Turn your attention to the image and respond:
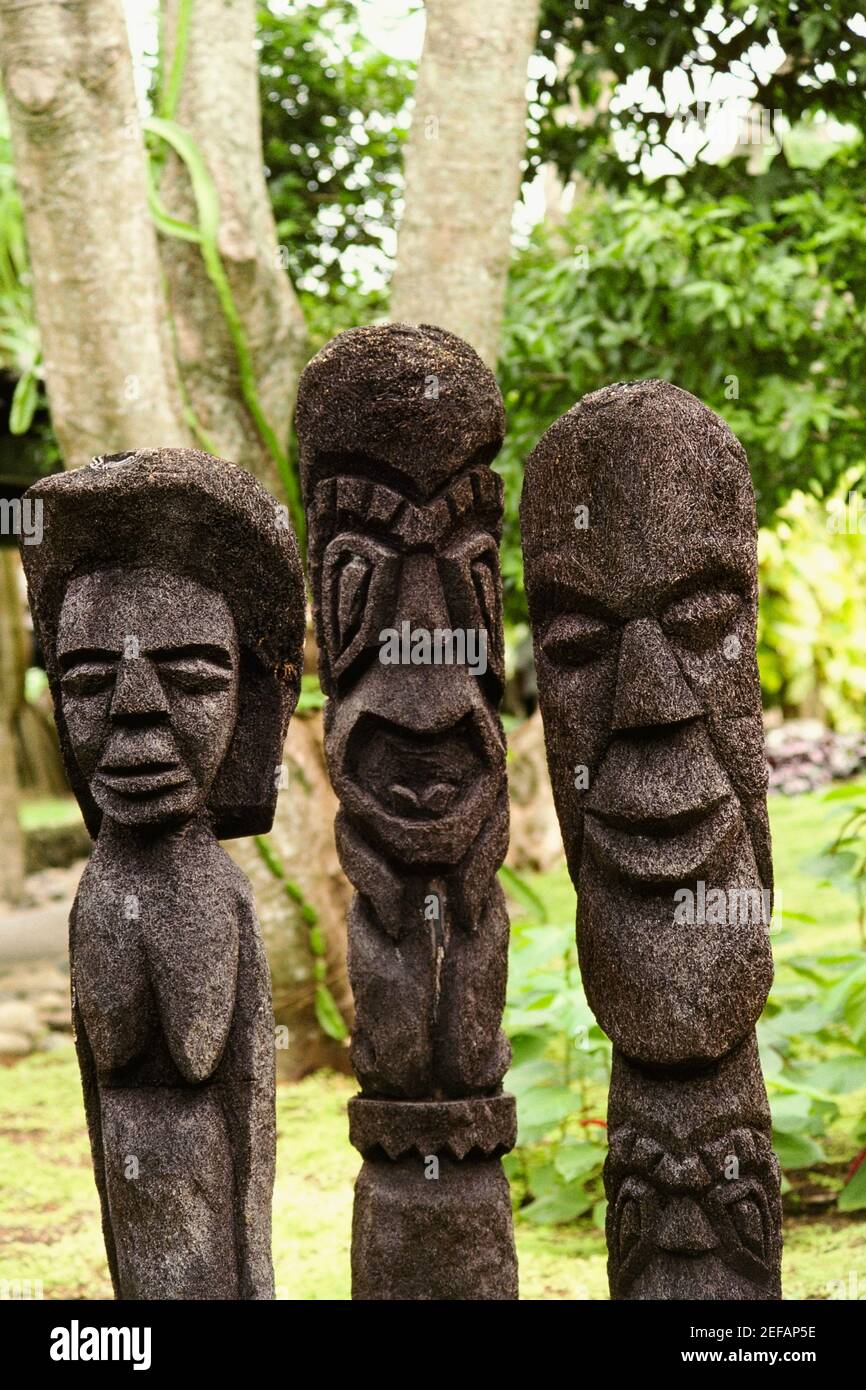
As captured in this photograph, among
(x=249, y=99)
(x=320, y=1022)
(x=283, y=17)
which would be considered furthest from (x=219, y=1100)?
(x=283, y=17)

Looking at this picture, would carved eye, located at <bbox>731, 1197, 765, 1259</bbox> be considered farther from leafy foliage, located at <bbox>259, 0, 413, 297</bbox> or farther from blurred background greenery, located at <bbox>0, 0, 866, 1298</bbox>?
leafy foliage, located at <bbox>259, 0, 413, 297</bbox>

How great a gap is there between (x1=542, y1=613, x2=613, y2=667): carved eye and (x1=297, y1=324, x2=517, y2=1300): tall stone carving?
0.23m

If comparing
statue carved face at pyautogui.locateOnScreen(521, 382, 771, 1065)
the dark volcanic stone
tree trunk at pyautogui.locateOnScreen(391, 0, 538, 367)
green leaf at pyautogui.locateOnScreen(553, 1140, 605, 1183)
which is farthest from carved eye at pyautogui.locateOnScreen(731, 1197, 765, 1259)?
tree trunk at pyautogui.locateOnScreen(391, 0, 538, 367)

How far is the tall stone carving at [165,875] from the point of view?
125 inches

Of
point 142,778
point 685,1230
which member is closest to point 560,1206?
point 685,1230

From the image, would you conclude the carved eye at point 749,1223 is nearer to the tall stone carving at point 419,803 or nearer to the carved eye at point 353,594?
the tall stone carving at point 419,803

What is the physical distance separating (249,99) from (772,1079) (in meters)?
4.66

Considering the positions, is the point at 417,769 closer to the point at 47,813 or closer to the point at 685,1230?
the point at 685,1230

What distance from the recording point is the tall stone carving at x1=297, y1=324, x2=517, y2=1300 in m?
3.58

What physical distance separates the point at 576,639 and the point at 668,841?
18.9 inches

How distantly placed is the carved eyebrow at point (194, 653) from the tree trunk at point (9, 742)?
8.53 m

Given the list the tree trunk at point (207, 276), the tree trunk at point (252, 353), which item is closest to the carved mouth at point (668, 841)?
the tree trunk at point (252, 353)
